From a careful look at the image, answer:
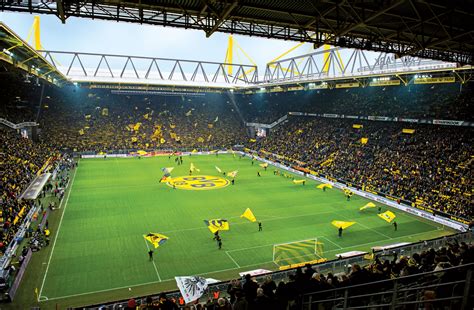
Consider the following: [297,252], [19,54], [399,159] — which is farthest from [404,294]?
[19,54]

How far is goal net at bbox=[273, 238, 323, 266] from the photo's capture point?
2327cm

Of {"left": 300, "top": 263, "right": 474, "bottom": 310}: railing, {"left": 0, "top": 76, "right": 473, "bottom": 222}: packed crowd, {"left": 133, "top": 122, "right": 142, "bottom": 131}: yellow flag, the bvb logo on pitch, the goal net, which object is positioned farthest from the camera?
{"left": 133, "top": 122, "right": 142, "bottom": 131}: yellow flag

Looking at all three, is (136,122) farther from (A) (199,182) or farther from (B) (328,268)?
(B) (328,268)

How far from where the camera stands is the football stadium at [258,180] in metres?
12.5

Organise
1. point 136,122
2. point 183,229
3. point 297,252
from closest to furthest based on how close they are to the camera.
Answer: point 297,252, point 183,229, point 136,122

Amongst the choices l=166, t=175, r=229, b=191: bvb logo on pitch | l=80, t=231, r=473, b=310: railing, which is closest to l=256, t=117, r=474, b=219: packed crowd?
l=80, t=231, r=473, b=310: railing

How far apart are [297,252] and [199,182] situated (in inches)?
910

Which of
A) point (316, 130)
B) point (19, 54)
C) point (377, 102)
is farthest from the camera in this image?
point (316, 130)

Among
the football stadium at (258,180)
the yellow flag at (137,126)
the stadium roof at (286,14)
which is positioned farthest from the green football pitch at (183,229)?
the yellow flag at (137,126)

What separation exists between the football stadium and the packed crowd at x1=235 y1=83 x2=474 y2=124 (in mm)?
331

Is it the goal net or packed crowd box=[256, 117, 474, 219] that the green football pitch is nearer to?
the goal net

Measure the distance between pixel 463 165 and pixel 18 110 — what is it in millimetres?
62297

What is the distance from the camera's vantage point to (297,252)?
24.5m

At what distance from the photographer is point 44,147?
54.1 metres
